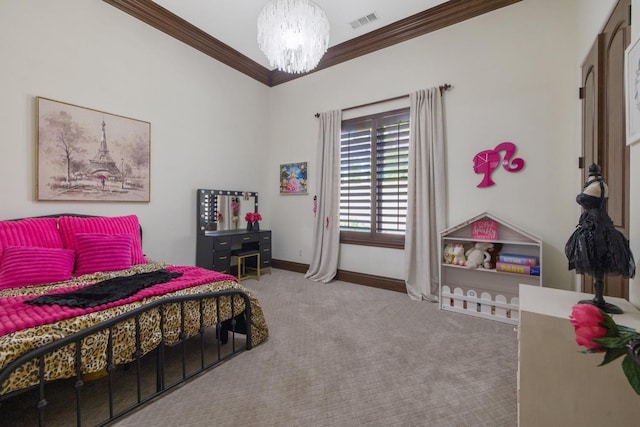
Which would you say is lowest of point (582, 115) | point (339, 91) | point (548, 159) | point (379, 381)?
point (379, 381)

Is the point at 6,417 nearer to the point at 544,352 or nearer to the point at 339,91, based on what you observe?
the point at 544,352

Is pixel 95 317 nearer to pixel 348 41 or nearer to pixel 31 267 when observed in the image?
pixel 31 267

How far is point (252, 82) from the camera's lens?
4.63 metres

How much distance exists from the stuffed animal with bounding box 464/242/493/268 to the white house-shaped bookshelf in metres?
→ 0.04

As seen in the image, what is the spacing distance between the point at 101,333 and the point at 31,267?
1200 millimetres

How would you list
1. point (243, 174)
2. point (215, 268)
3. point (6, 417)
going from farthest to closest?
1. point (243, 174)
2. point (215, 268)
3. point (6, 417)

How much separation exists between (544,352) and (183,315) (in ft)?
6.39

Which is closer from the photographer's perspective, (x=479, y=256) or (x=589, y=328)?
(x=589, y=328)

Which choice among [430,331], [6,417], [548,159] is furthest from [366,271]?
[6,417]

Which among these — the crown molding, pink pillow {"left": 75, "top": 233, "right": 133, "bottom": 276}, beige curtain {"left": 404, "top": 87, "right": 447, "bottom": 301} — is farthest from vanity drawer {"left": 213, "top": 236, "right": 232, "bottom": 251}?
the crown molding

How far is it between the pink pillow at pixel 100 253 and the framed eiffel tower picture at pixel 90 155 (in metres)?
0.65

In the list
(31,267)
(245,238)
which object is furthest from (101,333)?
(245,238)

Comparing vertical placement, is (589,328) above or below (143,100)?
below

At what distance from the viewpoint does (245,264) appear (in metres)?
4.43
